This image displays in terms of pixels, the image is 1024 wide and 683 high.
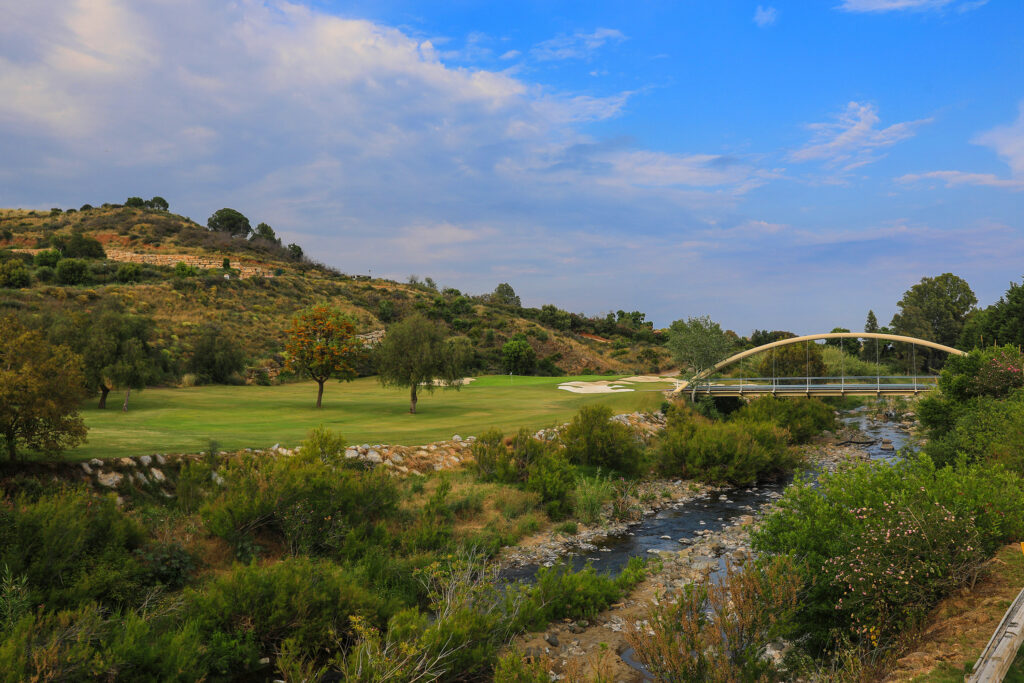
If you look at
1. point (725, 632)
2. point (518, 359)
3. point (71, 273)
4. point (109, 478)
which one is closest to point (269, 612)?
point (725, 632)

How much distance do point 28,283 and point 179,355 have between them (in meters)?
21.6

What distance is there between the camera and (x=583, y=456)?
64.3ft

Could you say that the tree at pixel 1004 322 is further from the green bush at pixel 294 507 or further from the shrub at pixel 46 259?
the shrub at pixel 46 259

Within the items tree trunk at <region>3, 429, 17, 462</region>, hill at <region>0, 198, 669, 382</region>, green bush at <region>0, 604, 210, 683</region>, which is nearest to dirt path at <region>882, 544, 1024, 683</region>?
green bush at <region>0, 604, 210, 683</region>

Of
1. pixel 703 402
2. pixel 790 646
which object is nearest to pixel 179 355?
pixel 703 402

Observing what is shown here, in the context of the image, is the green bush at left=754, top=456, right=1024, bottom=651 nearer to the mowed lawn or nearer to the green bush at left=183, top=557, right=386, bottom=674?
the green bush at left=183, top=557, right=386, bottom=674

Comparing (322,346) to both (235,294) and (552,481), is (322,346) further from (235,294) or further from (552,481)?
(235,294)

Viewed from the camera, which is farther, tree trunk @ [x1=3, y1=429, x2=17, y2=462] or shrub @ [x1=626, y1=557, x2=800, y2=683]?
tree trunk @ [x1=3, y1=429, x2=17, y2=462]

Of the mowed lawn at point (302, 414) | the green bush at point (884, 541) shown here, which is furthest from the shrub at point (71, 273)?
the green bush at point (884, 541)

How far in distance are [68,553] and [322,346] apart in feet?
62.3

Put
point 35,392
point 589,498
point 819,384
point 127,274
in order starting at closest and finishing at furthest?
point 35,392 < point 589,498 < point 819,384 < point 127,274

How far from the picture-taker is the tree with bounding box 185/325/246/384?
34.5 meters

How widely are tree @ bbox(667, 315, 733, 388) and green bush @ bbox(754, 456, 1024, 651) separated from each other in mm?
A: 25157

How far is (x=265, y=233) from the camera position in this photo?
9475 cm
